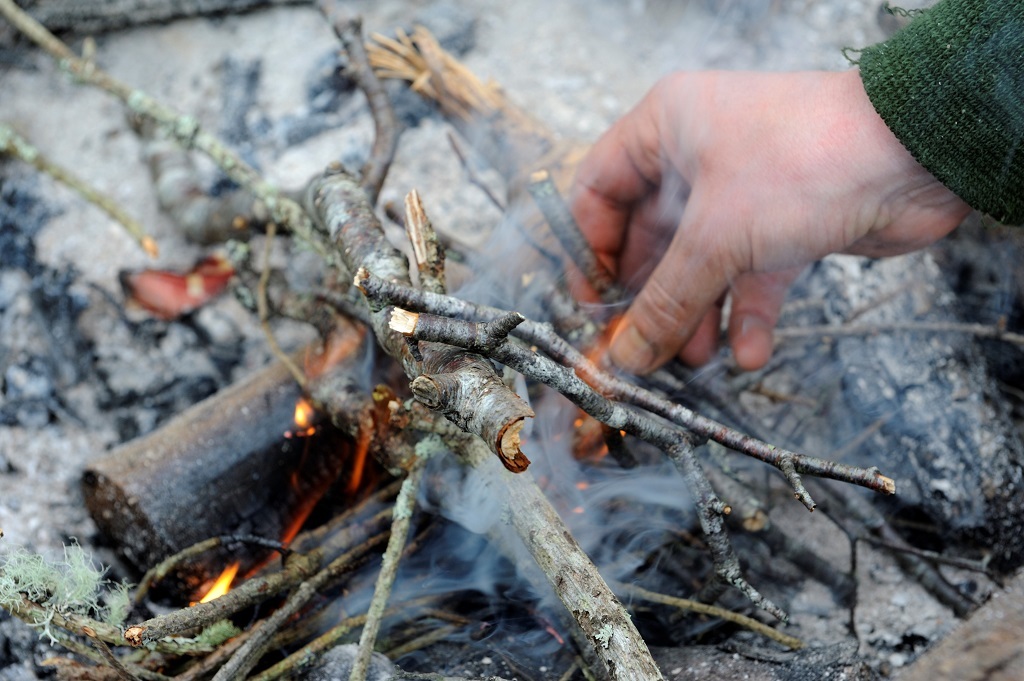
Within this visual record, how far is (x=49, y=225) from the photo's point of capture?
3.55 m

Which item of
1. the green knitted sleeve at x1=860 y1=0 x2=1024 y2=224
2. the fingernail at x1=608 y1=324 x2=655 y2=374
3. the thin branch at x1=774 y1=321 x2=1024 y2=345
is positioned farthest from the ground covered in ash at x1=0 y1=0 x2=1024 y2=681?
the green knitted sleeve at x1=860 y1=0 x2=1024 y2=224

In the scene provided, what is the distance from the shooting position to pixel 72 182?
11.2 ft

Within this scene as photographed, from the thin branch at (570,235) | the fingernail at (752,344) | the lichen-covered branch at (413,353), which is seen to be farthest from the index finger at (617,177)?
the lichen-covered branch at (413,353)

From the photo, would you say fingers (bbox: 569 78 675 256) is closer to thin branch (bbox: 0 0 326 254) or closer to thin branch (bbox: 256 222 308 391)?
thin branch (bbox: 0 0 326 254)

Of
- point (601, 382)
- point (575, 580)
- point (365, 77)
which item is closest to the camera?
point (575, 580)

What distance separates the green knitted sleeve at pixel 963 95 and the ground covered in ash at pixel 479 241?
2.86 feet

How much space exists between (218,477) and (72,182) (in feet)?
6.43

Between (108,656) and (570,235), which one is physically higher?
(570,235)

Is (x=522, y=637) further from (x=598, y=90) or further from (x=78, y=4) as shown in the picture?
(x=78, y=4)

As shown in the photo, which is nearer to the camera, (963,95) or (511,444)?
(511,444)

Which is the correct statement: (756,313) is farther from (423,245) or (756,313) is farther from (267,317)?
(267,317)

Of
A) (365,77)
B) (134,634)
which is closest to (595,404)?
(134,634)

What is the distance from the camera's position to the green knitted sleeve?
6.15 ft

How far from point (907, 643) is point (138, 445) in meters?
2.43
